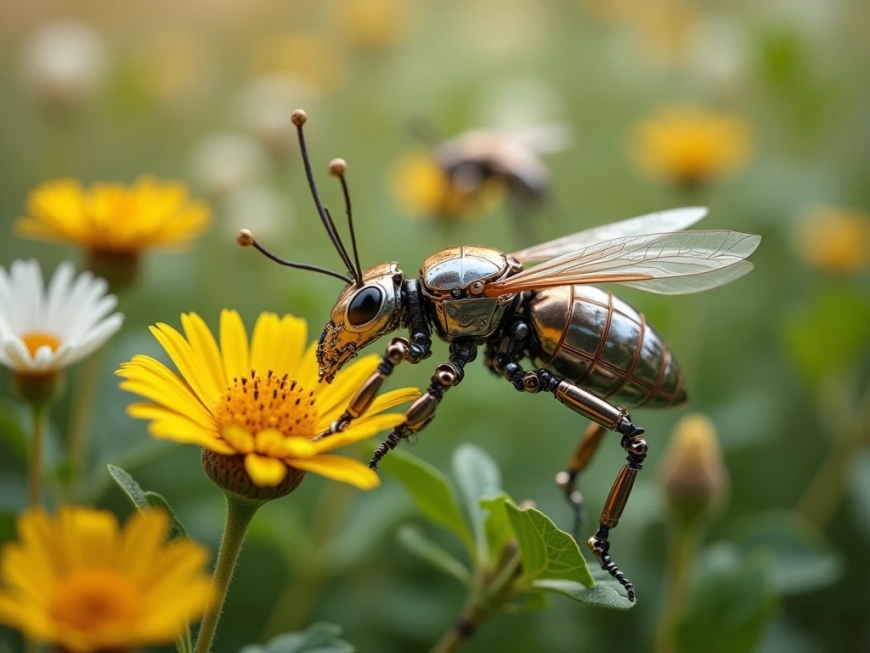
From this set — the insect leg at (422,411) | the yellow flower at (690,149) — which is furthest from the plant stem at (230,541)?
the yellow flower at (690,149)

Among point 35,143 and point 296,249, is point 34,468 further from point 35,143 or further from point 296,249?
point 35,143

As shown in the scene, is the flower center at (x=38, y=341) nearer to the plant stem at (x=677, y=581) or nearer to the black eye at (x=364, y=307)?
the black eye at (x=364, y=307)

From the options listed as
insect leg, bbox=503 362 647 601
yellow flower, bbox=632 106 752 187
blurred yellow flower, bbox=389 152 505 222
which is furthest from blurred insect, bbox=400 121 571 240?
insect leg, bbox=503 362 647 601

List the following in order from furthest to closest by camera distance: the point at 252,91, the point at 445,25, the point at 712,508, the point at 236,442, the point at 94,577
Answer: the point at 445,25 → the point at 252,91 → the point at 712,508 → the point at 236,442 → the point at 94,577

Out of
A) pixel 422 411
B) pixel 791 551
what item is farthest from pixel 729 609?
pixel 422 411

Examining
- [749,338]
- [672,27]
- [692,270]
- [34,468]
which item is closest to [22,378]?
[34,468]

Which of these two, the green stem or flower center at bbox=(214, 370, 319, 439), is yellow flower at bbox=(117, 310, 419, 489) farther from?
the green stem
